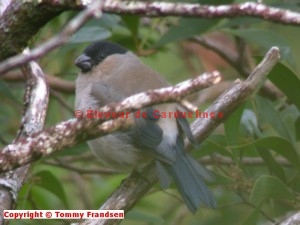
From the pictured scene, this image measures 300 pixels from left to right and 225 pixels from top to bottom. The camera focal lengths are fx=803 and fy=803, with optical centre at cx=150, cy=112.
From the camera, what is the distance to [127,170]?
11.2 feet

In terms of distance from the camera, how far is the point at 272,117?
2.81 metres

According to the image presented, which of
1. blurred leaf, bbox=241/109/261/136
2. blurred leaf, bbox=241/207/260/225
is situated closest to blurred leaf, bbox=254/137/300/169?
blurred leaf, bbox=241/207/260/225

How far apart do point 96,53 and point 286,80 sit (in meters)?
1.42

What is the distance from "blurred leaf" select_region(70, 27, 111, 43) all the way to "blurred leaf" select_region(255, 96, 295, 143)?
2.58 ft

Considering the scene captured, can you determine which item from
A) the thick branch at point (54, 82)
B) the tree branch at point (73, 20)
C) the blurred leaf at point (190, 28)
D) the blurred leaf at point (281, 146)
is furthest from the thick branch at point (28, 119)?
the thick branch at point (54, 82)

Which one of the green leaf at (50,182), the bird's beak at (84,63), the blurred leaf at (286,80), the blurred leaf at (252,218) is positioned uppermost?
the blurred leaf at (286,80)

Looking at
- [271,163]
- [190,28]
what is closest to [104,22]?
[190,28]

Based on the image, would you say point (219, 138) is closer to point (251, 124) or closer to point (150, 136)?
point (251, 124)

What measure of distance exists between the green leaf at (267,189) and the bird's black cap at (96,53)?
149cm

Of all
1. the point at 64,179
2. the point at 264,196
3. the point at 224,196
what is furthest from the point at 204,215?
the point at 264,196

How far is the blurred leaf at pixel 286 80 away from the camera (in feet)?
8.71

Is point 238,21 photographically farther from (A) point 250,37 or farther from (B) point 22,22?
(B) point 22,22

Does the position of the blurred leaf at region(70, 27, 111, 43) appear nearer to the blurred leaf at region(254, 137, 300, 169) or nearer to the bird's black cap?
the bird's black cap

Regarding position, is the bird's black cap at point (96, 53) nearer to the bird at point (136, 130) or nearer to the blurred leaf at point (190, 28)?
the bird at point (136, 130)
